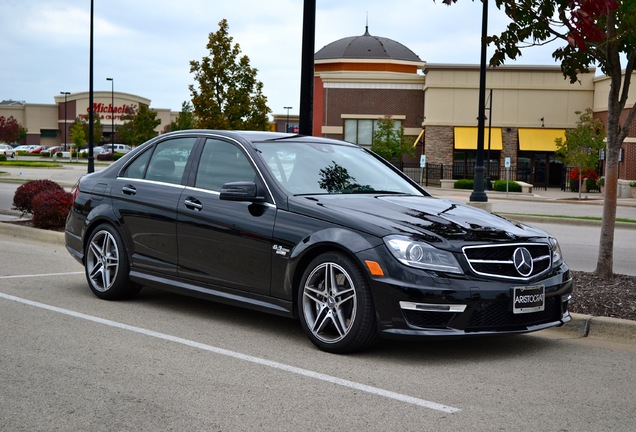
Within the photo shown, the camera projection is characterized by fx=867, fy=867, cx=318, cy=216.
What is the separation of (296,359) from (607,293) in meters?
3.65

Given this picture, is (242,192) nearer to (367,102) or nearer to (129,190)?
(129,190)

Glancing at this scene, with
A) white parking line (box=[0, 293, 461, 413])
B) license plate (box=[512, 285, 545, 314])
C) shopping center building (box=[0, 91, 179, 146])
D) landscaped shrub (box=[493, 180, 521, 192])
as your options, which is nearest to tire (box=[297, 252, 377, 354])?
white parking line (box=[0, 293, 461, 413])

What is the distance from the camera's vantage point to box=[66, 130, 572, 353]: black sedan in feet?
20.1

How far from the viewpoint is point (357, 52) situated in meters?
69.2

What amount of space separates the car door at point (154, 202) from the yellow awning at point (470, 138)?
1842 inches

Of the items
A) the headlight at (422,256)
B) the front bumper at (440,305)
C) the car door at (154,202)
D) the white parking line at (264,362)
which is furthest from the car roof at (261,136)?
the front bumper at (440,305)

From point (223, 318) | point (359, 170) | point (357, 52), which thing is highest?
point (357, 52)

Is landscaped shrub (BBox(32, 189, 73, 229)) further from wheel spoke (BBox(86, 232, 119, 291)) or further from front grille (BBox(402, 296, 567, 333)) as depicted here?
front grille (BBox(402, 296, 567, 333))

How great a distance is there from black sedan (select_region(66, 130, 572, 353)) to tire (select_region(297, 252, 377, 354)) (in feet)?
0.03

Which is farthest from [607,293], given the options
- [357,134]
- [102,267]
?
[357,134]

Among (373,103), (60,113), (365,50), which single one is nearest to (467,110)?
(373,103)

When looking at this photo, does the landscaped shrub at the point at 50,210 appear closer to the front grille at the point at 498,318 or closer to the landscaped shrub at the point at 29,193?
the landscaped shrub at the point at 29,193

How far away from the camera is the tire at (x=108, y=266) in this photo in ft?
27.3

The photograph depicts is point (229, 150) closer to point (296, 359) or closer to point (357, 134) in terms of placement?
point (296, 359)
